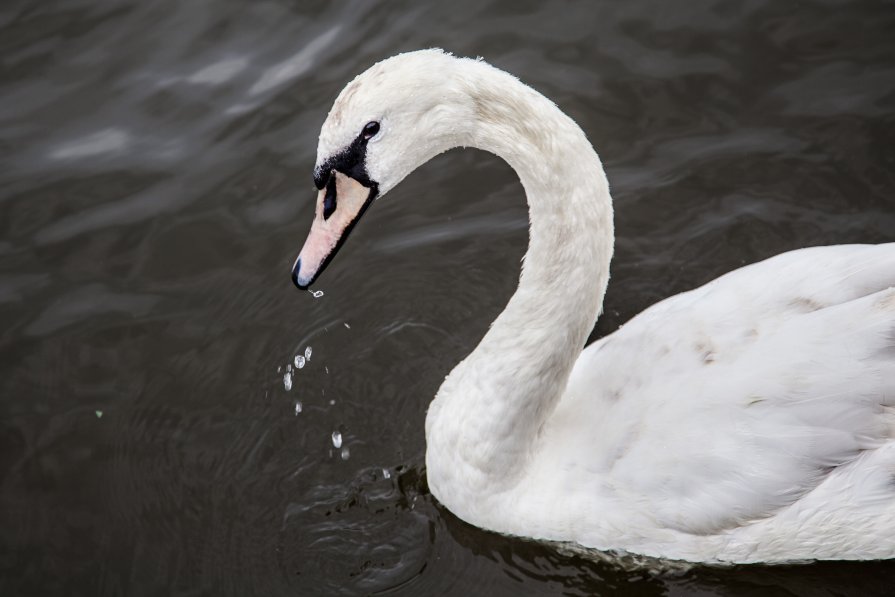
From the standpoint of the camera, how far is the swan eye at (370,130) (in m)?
3.84

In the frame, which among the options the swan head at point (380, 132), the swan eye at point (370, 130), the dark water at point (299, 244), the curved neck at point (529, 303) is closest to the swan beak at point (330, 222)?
the swan head at point (380, 132)

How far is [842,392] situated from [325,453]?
→ 2.59 metres

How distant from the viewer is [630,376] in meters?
4.51

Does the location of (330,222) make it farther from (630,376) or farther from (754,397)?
(754,397)

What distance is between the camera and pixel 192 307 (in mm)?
6336

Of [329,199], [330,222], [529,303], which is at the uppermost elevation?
[329,199]

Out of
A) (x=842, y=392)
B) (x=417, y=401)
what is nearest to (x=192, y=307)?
(x=417, y=401)

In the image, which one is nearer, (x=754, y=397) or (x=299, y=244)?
(x=754, y=397)

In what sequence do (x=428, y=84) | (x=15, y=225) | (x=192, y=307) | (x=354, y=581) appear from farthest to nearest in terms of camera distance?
1. (x=15, y=225)
2. (x=192, y=307)
3. (x=354, y=581)
4. (x=428, y=84)

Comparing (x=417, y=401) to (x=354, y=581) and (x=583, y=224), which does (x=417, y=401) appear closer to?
(x=354, y=581)

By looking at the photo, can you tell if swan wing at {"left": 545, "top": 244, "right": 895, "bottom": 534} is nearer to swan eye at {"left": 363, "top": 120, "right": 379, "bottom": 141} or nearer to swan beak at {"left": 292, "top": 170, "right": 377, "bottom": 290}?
swan beak at {"left": 292, "top": 170, "right": 377, "bottom": 290}

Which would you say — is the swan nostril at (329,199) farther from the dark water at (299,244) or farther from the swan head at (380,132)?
the dark water at (299,244)

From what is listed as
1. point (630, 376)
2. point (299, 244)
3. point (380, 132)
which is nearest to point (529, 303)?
point (630, 376)

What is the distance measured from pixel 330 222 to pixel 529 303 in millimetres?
903
